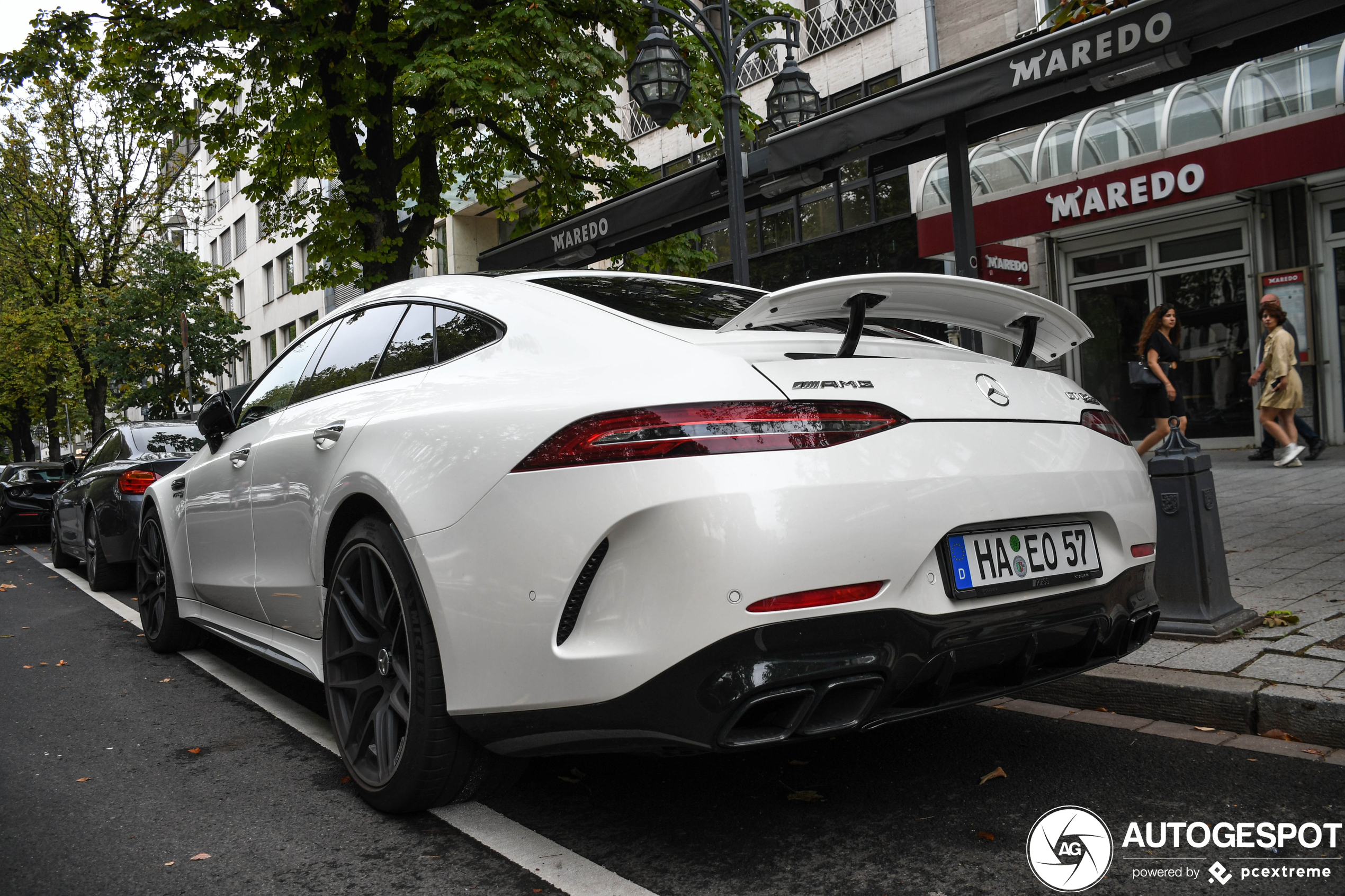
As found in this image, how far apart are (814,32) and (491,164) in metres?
7.07

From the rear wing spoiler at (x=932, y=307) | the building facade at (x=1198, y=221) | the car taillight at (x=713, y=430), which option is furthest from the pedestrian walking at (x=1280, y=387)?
the car taillight at (x=713, y=430)

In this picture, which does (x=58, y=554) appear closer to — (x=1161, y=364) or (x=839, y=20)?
(x=1161, y=364)

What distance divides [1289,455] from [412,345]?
10150mm

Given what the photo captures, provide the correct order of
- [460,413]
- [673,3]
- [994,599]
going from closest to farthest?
1. [994,599]
2. [460,413]
3. [673,3]

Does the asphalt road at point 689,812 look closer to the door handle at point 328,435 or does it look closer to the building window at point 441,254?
the door handle at point 328,435

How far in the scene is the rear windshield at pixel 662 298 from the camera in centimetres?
287

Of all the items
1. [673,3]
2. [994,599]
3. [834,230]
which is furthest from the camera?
[834,230]

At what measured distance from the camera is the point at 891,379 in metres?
2.54

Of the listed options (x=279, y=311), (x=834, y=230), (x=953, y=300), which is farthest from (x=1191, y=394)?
(x=279, y=311)

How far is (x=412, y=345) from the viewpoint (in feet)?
11.0

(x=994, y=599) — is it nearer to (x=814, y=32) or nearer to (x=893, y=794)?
(x=893, y=794)

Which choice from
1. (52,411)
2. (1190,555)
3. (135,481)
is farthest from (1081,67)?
(52,411)

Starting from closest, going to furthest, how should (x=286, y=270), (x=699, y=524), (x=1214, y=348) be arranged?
(x=699, y=524)
(x=1214, y=348)
(x=286, y=270)

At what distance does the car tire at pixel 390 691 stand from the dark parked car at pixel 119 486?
5029 millimetres
